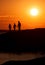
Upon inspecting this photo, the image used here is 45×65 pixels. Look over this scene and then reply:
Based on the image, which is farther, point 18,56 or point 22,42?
point 22,42

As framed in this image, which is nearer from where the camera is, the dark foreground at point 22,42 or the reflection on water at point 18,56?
the reflection on water at point 18,56

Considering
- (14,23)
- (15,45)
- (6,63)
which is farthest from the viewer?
(14,23)

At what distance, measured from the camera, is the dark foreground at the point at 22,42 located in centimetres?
105

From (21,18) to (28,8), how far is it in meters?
0.21

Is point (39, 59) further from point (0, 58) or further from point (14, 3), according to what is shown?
point (14, 3)

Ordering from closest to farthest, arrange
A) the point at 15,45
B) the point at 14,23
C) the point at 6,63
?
1. the point at 6,63
2. the point at 15,45
3. the point at 14,23

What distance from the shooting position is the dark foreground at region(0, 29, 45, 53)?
1.05m

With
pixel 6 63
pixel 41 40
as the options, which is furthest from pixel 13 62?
pixel 41 40

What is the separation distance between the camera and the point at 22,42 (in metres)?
1.10

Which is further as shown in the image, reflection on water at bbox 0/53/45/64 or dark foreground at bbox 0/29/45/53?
dark foreground at bbox 0/29/45/53

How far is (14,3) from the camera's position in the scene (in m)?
2.33

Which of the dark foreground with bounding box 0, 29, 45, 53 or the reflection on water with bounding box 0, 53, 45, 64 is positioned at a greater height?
the dark foreground with bounding box 0, 29, 45, 53

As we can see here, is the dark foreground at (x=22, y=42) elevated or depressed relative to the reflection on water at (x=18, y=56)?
elevated

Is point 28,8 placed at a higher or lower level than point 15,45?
higher
